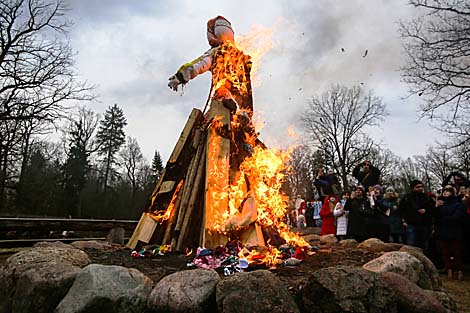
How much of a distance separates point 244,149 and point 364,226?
3.40 meters

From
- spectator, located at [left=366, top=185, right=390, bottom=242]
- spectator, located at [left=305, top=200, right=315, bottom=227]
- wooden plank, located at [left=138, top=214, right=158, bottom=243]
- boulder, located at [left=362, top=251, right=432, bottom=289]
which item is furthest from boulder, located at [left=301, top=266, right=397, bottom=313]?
spectator, located at [left=305, top=200, right=315, bottom=227]

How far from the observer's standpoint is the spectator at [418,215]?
743 cm

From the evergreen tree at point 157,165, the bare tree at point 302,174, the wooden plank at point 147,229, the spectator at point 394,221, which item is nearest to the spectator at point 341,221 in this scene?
the spectator at point 394,221

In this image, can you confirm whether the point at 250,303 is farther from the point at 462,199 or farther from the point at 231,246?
the point at 462,199

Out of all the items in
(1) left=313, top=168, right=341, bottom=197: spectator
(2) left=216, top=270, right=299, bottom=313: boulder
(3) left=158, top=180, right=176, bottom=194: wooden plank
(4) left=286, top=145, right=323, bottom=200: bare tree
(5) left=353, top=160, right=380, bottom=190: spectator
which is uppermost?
(4) left=286, top=145, right=323, bottom=200: bare tree

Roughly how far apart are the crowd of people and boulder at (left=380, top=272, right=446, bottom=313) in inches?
171

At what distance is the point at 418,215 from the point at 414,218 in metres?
0.11

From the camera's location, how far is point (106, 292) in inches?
118

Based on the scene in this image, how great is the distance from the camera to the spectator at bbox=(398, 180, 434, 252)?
7.43m

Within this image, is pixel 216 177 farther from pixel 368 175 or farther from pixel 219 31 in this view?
pixel 368 175

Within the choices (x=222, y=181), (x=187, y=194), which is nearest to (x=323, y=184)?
(x=222, y=181)

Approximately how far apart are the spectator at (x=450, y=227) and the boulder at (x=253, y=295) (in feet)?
17.3

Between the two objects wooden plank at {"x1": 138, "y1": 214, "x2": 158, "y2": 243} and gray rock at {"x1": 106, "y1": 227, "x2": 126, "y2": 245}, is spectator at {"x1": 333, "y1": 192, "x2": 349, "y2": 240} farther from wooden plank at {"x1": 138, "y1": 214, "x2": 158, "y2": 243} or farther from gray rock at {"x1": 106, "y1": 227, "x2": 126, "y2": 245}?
gray rock at {"x1": 106, "y1": 227, "x2": 126, "y2": 245}

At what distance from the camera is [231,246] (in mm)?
4922
